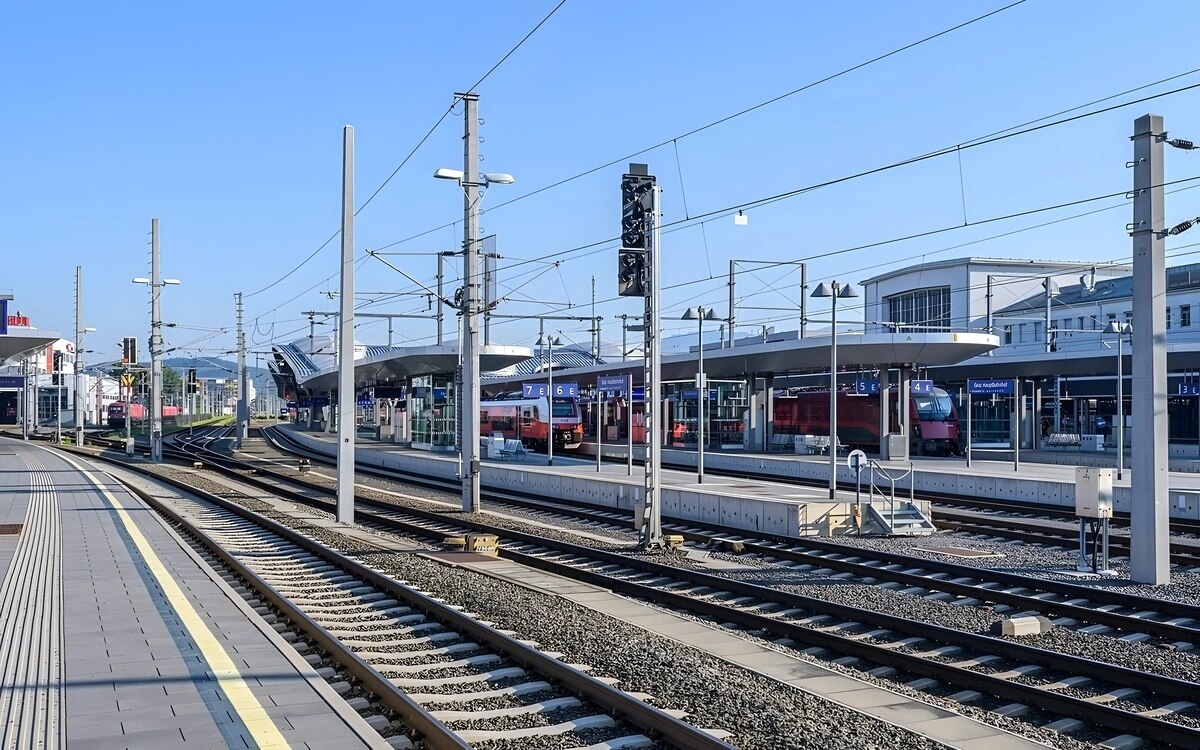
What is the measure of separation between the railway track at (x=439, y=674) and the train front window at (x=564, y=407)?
1503 inches

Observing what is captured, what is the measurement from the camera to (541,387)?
51000 mm

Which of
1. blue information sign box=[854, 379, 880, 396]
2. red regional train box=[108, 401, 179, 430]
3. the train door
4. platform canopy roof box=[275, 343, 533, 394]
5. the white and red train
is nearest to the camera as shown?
platform canopy roof box=[275, 343, 533, 394]

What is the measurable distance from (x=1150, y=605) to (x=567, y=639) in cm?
738

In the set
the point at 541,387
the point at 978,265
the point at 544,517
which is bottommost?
the point at 544,517

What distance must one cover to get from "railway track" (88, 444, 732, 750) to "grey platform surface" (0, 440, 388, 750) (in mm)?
458

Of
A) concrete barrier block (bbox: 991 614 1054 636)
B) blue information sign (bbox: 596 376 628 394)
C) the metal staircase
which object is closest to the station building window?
blue information sign (bbox: 596 376 628 394)

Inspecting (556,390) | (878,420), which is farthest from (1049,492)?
(556,390)

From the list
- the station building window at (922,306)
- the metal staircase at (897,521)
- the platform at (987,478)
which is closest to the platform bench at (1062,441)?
the platform at (987,478)

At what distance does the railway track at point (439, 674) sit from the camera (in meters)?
7.32

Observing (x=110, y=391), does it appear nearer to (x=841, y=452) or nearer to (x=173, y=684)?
(x=841, y=452)

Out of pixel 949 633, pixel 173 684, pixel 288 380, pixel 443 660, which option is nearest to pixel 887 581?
pixel 949 633

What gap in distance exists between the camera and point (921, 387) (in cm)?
→ 4644

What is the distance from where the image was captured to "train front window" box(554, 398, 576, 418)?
54.2 m

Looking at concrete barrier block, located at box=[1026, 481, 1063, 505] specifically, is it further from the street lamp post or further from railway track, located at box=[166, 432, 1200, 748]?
the street lamp post
